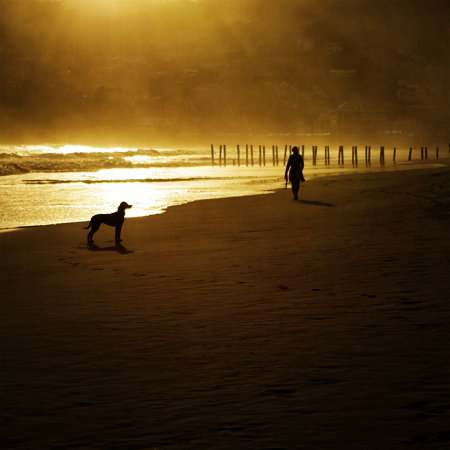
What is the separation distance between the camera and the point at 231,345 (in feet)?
15.9

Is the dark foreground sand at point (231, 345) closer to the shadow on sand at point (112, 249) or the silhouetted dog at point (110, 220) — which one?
the shadow on sand at point (112, 249)

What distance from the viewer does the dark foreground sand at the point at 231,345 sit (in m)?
3.43

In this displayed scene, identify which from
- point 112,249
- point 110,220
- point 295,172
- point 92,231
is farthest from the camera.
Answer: point 295,172

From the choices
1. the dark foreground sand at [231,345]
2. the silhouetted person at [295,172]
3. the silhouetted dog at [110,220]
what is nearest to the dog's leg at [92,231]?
the silhouetted dog at [110,220]

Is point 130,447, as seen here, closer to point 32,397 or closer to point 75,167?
point 32,397

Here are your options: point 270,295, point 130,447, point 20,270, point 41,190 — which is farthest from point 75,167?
point 130,447

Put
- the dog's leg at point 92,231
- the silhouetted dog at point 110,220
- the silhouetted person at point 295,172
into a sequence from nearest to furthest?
the dog's leg at point 92,231, the silhouetted dog at point 110,220, the silhouetted person at point 295,172

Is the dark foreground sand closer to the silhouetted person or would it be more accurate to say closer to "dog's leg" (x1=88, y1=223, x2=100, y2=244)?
"dog's leg" (x1=88, y1=223, x2=100, y2=244)

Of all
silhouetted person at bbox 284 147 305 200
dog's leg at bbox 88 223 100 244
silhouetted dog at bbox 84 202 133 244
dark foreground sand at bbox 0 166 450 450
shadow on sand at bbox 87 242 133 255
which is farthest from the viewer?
silhouetted person at bbox 284 147 305 200

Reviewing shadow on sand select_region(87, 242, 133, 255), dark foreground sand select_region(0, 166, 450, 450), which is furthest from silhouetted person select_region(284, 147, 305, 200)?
shadow on sand select_region(87, 242, 133, 255)

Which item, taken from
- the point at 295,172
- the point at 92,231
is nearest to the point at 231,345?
the point at 92,231

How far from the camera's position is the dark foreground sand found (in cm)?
343

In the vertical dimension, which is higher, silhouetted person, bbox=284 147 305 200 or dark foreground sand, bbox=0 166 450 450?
silhouetted person, bbox=284 147 305 200

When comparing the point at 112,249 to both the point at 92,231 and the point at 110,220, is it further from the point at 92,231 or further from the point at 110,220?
the point at 110,220
